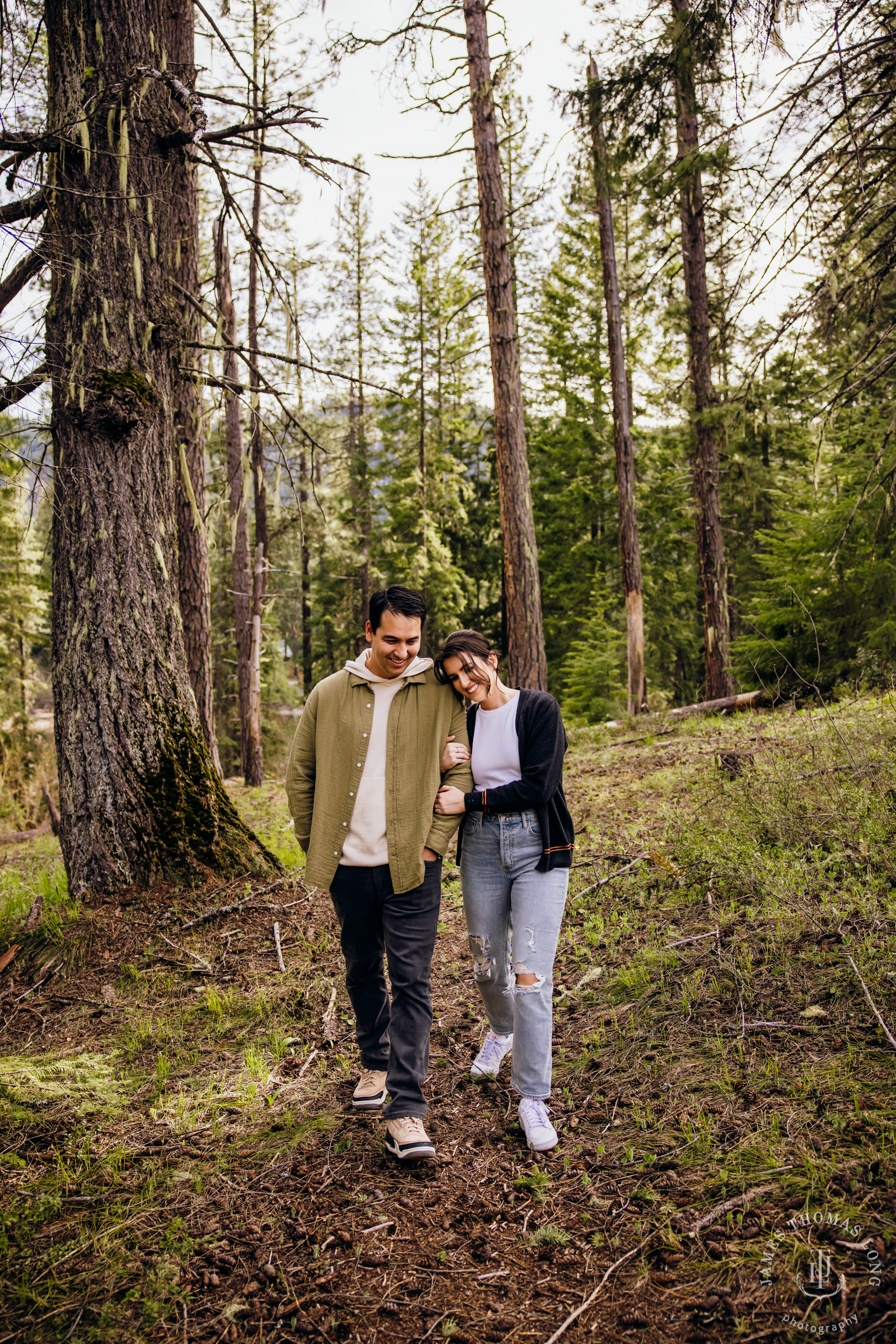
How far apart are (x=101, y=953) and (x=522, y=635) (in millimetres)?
6542

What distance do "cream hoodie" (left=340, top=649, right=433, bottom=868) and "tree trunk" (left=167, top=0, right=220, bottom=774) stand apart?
2.65 metres

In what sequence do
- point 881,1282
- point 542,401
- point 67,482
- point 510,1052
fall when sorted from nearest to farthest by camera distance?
point 881,1282 → point 510,1052 → point 67,482 → point 542,401

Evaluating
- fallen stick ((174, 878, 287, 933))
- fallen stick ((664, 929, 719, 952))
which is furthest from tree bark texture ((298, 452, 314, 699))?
fallen stick ((664, 929, 719, 952))

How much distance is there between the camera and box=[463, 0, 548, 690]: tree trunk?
31.1 ft

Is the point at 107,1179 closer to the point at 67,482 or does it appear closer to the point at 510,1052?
the point at 510,1052

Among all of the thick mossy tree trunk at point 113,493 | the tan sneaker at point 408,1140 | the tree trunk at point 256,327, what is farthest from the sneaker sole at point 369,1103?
the tree trunk at point 256,327

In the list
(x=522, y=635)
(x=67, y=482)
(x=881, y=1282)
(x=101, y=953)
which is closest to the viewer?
(x=881, y=1282)

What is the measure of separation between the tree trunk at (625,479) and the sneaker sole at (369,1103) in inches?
468

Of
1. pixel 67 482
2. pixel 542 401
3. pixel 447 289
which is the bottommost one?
pixel 67 482

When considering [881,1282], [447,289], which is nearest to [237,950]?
[881,1282]

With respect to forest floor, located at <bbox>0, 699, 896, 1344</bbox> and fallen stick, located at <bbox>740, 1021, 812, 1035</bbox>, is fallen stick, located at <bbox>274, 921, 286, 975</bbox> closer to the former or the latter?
forest floor, located at <bbox>0, 699, 896, 1344</bbox>

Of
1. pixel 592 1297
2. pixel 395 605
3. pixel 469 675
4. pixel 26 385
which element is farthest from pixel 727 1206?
pixel 26 385

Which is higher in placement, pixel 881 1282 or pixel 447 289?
pixel 447 289

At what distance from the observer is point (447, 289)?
25.3 metres
